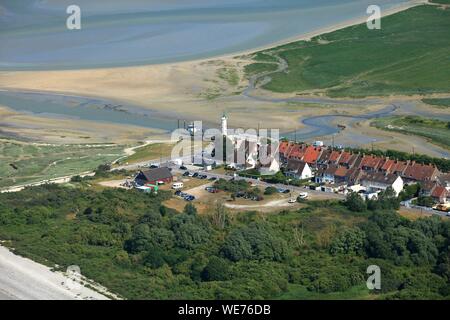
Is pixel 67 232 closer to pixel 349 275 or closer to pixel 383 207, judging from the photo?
pixel 349 275

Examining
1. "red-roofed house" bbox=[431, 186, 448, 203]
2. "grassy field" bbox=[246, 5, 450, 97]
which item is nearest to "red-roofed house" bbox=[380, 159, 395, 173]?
"red-roofed house" bbox=[431, 186, 448, 203]

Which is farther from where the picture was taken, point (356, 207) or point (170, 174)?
point (170, 174)

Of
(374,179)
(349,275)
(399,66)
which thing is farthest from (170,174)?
(399,66)

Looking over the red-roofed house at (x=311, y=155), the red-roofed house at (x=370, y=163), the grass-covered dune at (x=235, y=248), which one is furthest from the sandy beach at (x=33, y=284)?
the red-roofed house at (x=370, y=163)

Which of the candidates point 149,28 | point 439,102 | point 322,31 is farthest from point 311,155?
point 149,28

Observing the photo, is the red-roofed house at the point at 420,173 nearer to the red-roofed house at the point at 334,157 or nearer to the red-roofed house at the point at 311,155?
the red-roofed house at the point at 334,157
